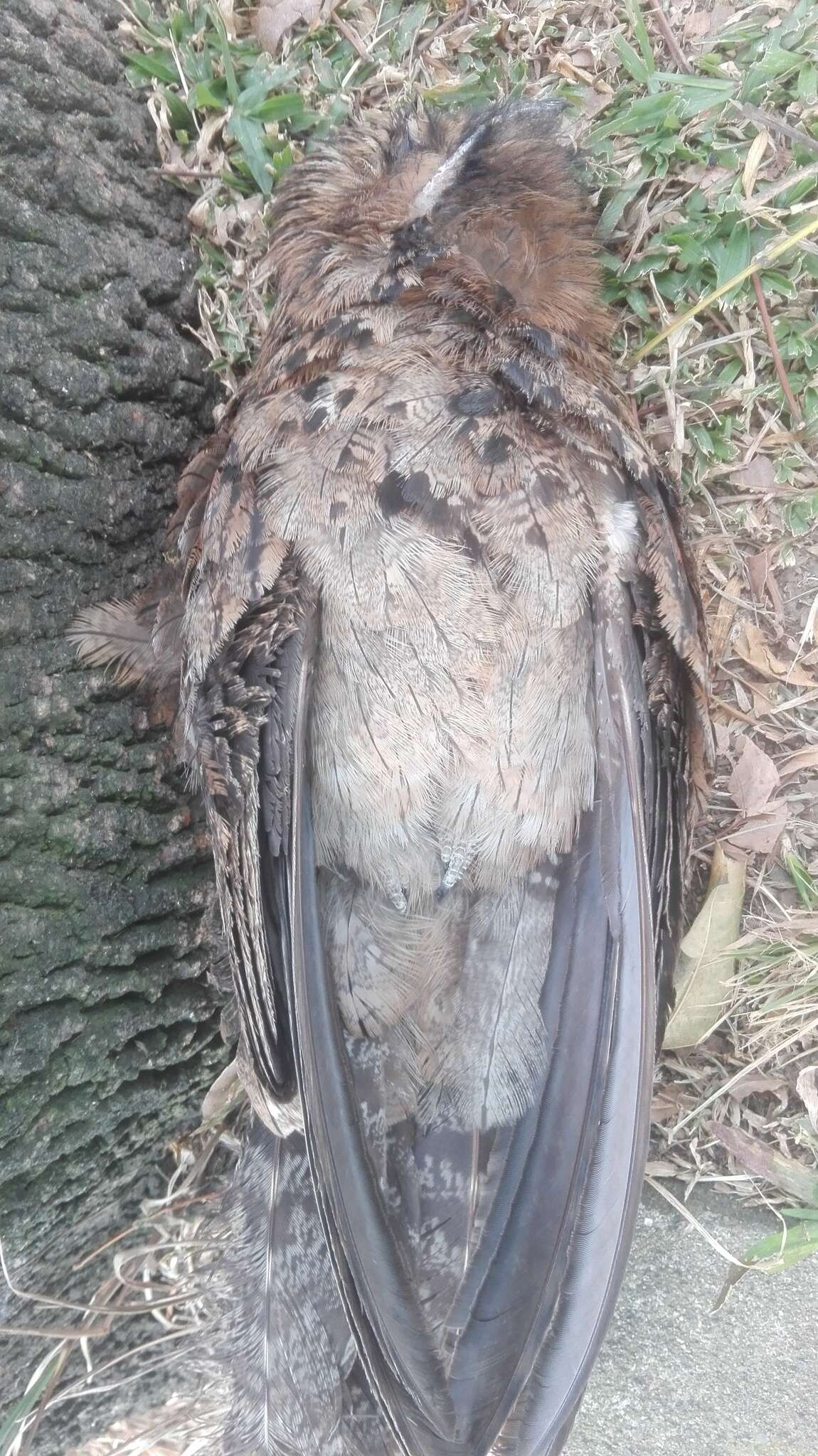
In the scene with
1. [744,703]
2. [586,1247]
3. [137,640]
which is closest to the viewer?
[586,1247]

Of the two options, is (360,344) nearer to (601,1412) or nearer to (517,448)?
(517,448)

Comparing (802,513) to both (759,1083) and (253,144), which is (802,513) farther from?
(253,144)

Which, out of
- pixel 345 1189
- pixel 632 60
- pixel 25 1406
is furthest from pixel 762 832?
pixel 25 1406

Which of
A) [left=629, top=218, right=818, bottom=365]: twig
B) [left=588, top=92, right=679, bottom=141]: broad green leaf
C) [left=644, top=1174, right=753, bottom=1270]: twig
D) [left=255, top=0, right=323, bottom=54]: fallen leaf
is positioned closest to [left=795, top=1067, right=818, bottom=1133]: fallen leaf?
[left=644, top=1174, right=753, bottom=1270]: twig

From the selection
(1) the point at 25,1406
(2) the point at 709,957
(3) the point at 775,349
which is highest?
(3) the point at 775,349

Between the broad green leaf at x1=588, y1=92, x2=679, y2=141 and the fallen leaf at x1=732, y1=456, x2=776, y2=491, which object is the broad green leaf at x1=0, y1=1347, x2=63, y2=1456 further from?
the broad green leaf at x1=588, y1=92, x2=679, y2=141

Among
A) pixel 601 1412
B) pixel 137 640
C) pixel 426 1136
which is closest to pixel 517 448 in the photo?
pixel 137 640
